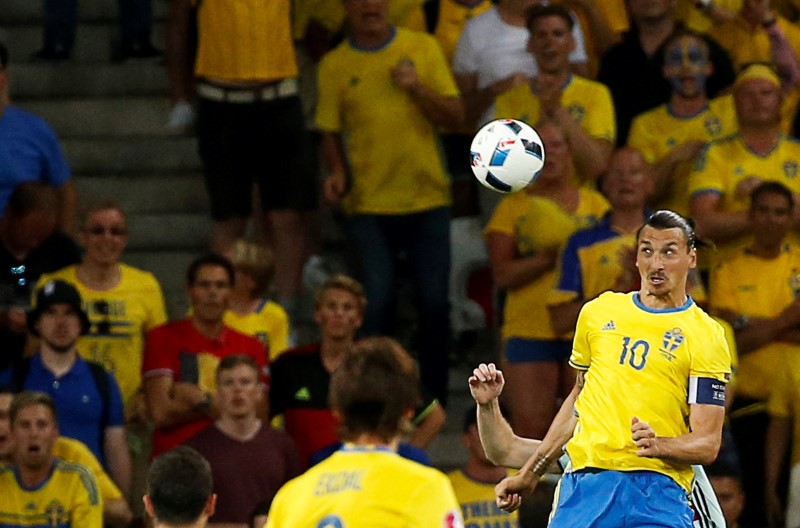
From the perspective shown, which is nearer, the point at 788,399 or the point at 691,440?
the point at 691,440

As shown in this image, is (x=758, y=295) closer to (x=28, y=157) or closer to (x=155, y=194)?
(x=155, y=194)

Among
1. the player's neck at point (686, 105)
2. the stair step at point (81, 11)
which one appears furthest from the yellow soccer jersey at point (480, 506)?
the stair step at point (81, 11)

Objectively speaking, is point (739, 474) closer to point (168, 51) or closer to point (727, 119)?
point (727, 119)

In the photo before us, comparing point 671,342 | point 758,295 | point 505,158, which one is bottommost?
point 671,342

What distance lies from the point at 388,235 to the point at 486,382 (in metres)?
4.14

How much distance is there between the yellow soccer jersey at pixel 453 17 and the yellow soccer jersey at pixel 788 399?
3306 mm

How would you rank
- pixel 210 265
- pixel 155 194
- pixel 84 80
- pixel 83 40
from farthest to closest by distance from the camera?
pixel 83 40
pixel 84 80
pixel 155 194
pixel 210 265

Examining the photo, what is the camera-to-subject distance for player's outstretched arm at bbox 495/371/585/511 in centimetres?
746

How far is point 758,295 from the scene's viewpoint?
10.9m

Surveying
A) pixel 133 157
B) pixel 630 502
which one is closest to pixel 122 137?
pixel 133 157

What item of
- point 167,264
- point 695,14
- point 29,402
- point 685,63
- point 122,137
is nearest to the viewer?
point 29,402

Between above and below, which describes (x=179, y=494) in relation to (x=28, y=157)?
below

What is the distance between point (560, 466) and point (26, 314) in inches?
150

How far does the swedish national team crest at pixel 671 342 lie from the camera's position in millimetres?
7453
